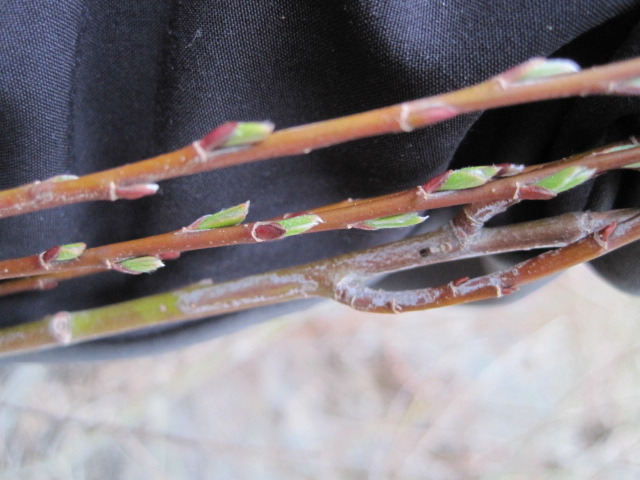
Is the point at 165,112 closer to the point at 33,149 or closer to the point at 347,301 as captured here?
the point at 33,149

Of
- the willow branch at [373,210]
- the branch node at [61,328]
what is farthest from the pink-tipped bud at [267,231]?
the branch node at [61,328]

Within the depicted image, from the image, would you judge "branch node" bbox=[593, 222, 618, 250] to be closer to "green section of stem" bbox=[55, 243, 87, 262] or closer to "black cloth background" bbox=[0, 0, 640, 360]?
"black cloth background" bbox=[0, 0, 640, 360]

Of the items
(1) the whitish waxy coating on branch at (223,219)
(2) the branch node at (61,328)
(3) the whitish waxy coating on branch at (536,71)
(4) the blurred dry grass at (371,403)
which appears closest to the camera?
(3) the whitish waxy coating on branch at (536,71)

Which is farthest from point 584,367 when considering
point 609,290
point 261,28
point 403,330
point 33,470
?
point 33,470

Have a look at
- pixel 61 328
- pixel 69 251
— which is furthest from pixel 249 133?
pixel 61 328

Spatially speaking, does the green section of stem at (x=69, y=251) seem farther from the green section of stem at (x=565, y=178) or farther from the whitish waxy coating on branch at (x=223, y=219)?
the green section of stem at (x=565, y=178)
